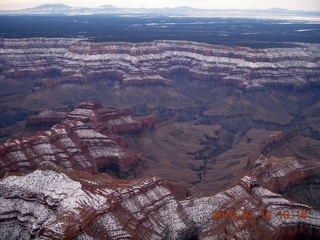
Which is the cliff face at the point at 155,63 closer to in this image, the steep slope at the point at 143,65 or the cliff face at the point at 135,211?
the steep slope at the point at 143,65

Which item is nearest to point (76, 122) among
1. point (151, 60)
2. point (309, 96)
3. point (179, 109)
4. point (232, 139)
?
point (232, 139)

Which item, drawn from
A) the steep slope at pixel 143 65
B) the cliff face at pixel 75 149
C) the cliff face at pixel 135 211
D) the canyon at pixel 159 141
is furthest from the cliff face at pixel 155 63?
the cliff face at pixel 135 211

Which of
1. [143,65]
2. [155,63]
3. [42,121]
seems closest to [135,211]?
[42,121]

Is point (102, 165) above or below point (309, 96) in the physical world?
above

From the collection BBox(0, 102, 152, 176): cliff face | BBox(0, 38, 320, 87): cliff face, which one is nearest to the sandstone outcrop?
BBox(0, 102, 152, 176): cliff face

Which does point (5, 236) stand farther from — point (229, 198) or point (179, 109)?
point (179, 109)
